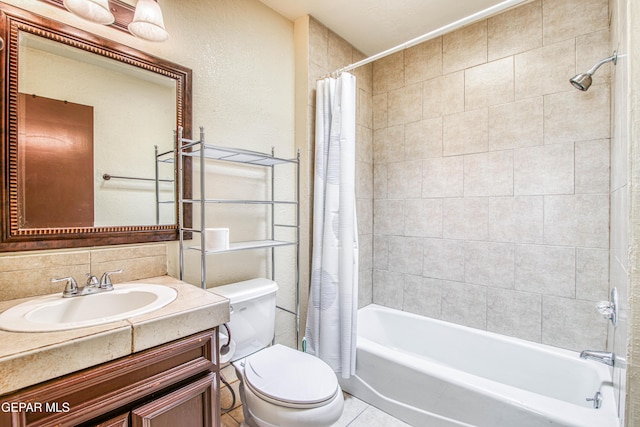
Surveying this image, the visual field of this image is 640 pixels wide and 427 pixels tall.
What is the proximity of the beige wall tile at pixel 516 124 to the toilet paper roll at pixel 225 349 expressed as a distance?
201cm

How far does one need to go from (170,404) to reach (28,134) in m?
1.14

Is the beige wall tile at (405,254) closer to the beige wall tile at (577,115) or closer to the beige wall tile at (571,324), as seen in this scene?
the beige wall tile at (571,324)

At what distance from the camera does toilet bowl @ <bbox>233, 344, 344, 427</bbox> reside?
116 cm

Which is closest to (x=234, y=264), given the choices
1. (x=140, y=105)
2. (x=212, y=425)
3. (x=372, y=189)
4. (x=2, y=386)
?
(x=212, y=425)

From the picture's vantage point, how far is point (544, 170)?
5.94 feet

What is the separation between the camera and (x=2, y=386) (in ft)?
2.26

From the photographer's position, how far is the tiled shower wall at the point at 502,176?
66.2 inches

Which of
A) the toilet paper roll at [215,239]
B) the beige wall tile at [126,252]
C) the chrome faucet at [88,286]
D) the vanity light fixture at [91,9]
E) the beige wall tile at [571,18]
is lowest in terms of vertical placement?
the chrome faucet at [88,286]

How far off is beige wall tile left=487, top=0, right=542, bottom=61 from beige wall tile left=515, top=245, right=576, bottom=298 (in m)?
1.27

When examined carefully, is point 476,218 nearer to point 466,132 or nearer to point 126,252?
point 466,132

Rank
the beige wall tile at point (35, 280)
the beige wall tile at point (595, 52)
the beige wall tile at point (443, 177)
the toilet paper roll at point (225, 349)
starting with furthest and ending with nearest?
1. the beige wall tile at point (443, 177)
2. the beige wall tile at point (595, 52)
3. the toilet paper roll at point (225, 349)
4. the beige wall tile at point (35, 280)

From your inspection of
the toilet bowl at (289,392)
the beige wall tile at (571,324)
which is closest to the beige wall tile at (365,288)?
the toilet bowl at (289,392)

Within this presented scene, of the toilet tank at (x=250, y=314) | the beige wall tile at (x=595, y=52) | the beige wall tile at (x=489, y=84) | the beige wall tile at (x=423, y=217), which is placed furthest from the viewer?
the beige wall tile at (x=423, y=217)

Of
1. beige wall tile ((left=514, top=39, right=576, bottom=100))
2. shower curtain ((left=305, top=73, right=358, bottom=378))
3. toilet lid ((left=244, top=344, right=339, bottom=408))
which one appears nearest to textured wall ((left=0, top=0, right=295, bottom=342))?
shower curtain ((left=305, top=73, right=358, bottom=378))
